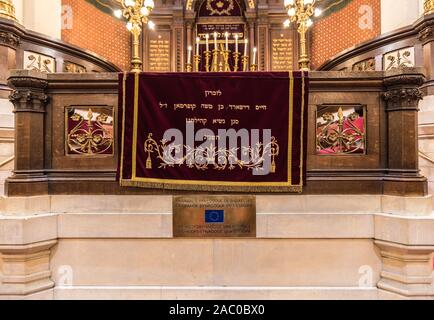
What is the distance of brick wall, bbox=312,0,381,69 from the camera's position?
9.21 metres

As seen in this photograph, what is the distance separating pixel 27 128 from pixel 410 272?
4.72 metres

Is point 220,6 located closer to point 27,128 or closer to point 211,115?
point 211,115

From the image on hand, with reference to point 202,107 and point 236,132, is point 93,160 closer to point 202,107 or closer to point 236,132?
point 202,107

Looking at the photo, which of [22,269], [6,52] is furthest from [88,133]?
[6,52]

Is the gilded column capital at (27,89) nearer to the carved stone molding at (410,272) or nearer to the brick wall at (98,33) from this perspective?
the carved stone molding at (410,272)

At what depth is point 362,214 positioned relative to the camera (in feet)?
12.3

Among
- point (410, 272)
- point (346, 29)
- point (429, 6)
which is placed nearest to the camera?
point (410, 272)

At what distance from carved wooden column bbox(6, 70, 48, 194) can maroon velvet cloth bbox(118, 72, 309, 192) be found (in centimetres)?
98

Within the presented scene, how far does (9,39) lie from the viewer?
5.43 meters

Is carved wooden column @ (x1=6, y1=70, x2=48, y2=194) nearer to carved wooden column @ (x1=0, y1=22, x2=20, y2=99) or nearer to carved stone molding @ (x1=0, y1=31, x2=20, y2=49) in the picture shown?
carved wooden column @ (x1=0, y1=22, x2=20, y2=99)

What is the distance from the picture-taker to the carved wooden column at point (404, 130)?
360 centimetres

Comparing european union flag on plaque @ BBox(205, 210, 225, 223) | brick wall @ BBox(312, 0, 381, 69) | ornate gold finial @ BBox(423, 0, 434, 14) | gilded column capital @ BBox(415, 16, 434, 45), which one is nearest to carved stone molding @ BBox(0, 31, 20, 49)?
european union flag on plaque @ BBox(205, 210, 225, 223)

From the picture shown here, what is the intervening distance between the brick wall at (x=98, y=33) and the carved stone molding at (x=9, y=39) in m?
3.87

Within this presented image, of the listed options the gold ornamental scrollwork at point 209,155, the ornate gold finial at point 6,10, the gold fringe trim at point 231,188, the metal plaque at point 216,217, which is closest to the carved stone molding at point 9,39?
the ornate gold finial at point 6,10
